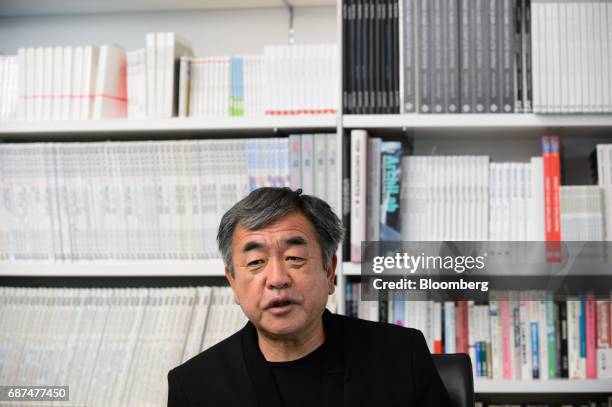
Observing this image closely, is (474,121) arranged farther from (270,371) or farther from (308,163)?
(270,371)

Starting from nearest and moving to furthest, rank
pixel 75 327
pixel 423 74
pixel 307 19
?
pixel 423 74
pixel 75 327
pixel 307 19

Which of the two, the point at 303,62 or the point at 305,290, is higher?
the point at 303,62

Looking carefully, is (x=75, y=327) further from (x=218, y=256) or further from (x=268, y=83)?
(x=268, y=83)

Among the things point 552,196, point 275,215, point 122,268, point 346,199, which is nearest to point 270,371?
point 275,215

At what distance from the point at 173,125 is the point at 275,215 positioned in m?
0.71

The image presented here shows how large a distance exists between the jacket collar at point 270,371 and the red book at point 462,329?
60 centimetres

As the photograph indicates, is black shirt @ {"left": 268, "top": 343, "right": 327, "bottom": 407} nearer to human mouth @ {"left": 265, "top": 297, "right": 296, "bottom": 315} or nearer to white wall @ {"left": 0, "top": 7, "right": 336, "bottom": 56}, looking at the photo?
human mouth @ {"left": 265, "top": 297, "right": 296, "bottom": 315}

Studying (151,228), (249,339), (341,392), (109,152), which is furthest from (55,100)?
(341,392)

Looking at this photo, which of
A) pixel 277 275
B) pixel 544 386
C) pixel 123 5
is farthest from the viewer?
pixel 123 5

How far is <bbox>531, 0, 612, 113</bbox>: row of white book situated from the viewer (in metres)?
1.84

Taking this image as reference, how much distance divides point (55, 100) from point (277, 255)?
106cm

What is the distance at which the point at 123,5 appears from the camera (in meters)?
2.26

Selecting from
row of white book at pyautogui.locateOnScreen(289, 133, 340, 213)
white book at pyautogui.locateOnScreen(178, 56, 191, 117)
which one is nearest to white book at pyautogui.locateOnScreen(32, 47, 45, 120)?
white book at pyautogui.locateOnScreen(178, 56, 191, 117)

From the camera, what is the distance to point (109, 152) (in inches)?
79.7
